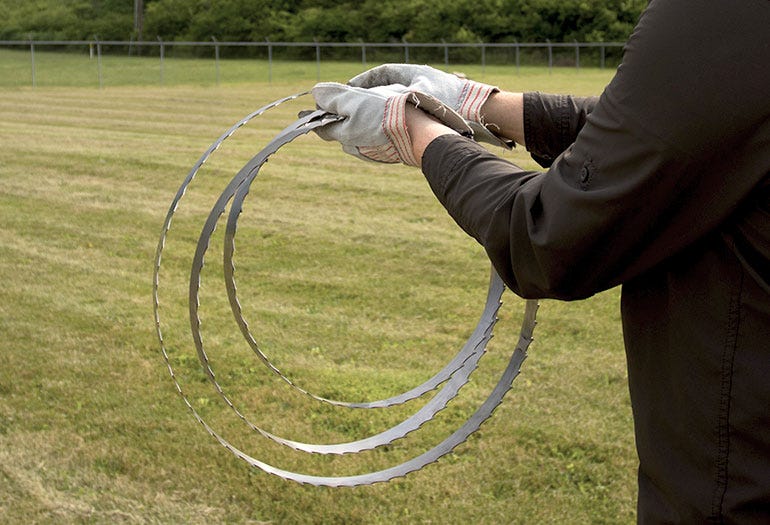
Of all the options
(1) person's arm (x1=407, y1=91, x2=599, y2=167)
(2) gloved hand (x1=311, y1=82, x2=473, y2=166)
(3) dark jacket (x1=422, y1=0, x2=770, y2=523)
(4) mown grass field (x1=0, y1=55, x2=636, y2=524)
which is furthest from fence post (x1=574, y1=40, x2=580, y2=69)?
(3) dark jacket (x1=422, y1=0, x2=770, y2=523)

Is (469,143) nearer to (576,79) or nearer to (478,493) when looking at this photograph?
(478,493)

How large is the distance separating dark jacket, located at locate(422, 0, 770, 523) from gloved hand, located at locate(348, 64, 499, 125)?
18.2 inches

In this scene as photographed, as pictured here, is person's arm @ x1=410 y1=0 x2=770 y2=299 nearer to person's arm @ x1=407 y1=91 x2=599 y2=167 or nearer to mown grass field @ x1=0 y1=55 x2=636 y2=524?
person's arm @ x1=407 y1=91 x2=599 y2=167

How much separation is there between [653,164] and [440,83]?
87 cm

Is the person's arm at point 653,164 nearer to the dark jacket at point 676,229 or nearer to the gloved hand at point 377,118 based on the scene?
the dark jacket at point 676,229

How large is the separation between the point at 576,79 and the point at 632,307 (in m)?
35.0

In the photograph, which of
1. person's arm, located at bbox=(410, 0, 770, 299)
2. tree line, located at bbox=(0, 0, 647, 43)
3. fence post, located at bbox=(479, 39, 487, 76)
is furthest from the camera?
tree line, located at bbox=(0, 0, 647, 43)

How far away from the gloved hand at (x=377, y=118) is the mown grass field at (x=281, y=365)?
224cm

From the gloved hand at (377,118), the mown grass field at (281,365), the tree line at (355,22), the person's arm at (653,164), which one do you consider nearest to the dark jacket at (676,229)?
the person's arm at (653,164)

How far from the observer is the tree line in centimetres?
4812

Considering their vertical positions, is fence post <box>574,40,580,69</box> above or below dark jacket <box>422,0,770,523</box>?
below

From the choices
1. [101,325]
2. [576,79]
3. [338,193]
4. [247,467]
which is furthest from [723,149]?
[576,79]

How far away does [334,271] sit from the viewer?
7547 millimetres

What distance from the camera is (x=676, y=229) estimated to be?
1.50 meters
